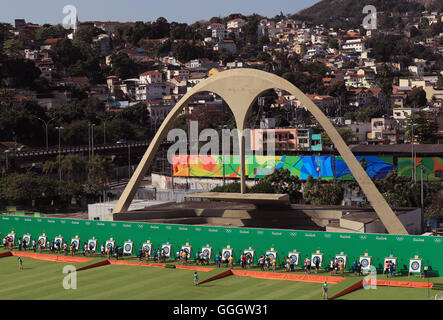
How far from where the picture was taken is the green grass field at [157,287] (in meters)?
33.2

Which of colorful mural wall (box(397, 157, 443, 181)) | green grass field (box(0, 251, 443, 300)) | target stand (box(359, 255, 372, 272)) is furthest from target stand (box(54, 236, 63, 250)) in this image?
colorful mural wall (box(397, 157, 443, 181))

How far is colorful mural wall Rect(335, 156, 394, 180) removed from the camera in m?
88.1

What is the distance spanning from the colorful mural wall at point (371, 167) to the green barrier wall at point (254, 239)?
46.5 meters

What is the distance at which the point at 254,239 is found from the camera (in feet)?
132

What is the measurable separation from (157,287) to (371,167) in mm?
57110

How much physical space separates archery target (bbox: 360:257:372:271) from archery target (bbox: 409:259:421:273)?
1.93 m

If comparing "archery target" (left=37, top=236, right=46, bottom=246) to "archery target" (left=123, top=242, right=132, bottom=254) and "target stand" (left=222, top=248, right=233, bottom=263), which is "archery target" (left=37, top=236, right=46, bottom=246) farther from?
"target stand" (left=222, top=248, right=233, bottom=263)

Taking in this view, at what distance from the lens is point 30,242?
1946 inches

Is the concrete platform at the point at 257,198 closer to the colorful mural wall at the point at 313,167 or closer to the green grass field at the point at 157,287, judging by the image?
the green grass field at the point at 157,287

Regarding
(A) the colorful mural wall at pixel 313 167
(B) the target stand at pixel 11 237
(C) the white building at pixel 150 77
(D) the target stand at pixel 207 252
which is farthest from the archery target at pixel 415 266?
(C) the white building at pixel 150 77

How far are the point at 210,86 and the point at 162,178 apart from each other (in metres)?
50.0
